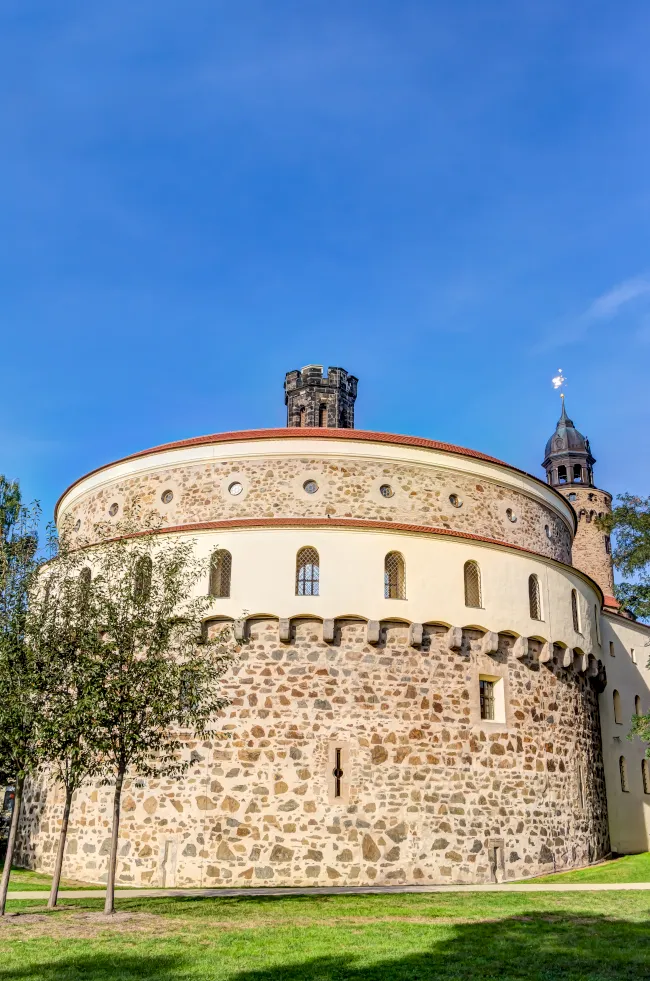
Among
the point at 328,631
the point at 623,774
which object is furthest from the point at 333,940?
the point at 623,774

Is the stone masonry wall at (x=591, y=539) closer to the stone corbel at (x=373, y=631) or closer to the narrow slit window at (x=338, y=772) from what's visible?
the stone corbel at (x=373, y=631)

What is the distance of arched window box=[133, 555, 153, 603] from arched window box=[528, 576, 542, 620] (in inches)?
422

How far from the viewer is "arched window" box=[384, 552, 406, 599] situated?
67.2 feet

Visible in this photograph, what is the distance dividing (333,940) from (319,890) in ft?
19.3

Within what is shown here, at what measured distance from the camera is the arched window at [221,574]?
20062mm

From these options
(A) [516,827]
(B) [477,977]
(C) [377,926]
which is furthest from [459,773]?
(B) [477,977]

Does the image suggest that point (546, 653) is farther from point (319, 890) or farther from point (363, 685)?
point (319, 890)

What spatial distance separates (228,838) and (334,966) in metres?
8.66

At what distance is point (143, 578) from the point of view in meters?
15.6

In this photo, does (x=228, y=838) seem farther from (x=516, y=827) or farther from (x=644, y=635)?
(x=644, y=635)

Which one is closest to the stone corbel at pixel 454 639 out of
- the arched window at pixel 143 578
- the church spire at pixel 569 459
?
the arched window at pixel 143 578

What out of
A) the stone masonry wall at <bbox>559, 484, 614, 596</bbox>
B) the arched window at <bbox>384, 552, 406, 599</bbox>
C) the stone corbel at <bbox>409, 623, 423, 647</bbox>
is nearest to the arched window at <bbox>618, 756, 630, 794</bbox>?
the stone corbel at <bbox>409, 623, 423, 647</bbox>

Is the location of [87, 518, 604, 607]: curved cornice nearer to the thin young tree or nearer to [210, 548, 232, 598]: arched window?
[210, 548, 232, 598]: arched window

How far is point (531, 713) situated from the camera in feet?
70.1
